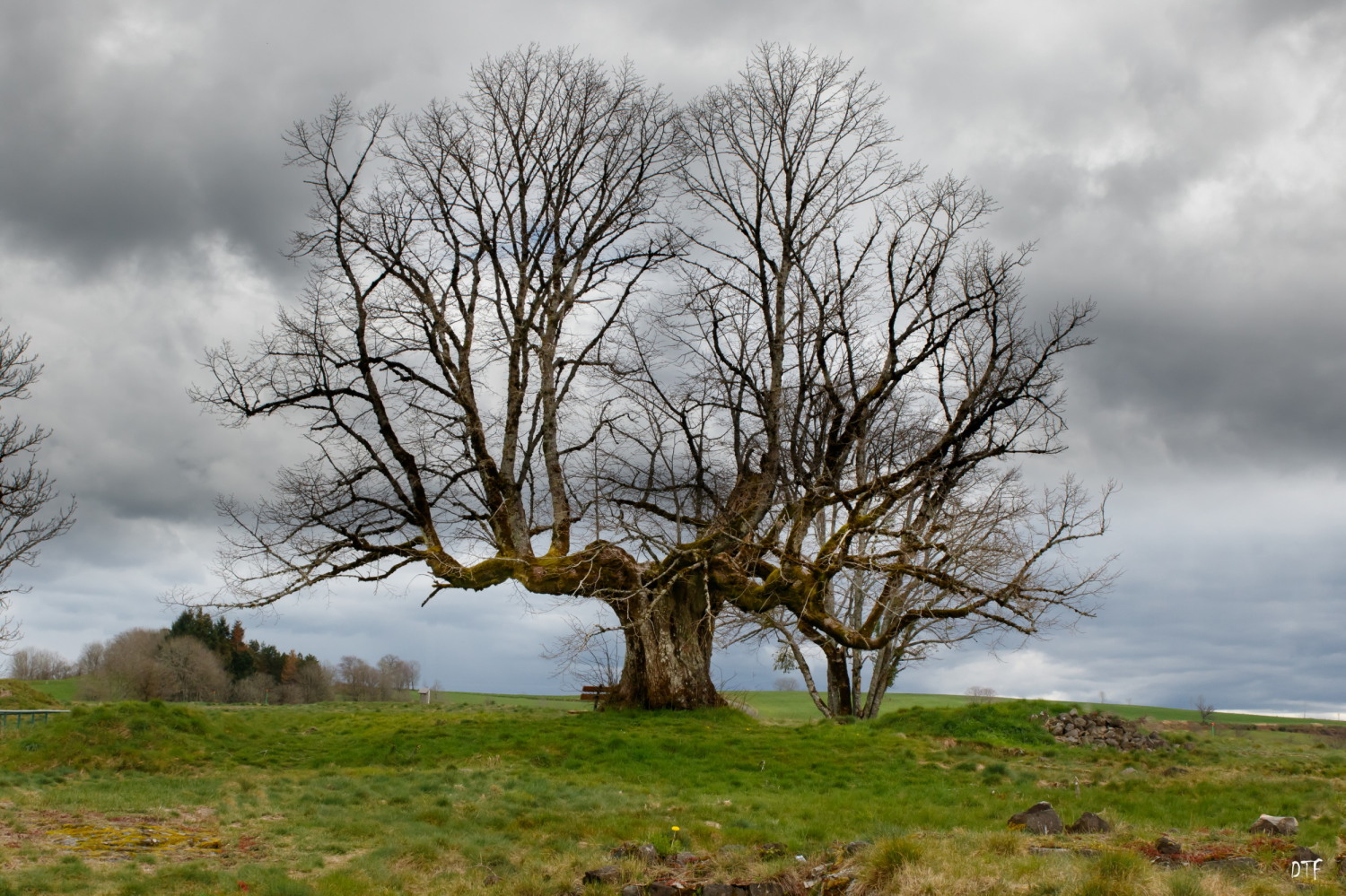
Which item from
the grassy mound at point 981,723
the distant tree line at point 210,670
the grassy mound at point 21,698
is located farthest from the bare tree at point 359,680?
the grassy mound at point 981,723

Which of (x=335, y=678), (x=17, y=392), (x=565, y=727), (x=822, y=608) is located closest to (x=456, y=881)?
(x=565, y=727)

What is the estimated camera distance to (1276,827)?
29.0ft

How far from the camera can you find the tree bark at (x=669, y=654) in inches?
760

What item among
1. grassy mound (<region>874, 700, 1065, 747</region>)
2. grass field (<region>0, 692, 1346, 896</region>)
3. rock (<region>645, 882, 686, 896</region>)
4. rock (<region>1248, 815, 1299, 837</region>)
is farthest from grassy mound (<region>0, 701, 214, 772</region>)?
rock (<region>1248, 815, 1299, 837</region>)

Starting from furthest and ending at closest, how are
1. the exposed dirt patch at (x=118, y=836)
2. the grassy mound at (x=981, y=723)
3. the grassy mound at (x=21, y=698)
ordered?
the grassy mound at (x=21, y=698) < the grassy mound at (x=981, y=723) < the exposed dirt patch at (x=118, y=836)

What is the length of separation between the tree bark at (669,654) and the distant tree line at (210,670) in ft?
102

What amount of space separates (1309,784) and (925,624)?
9.19m

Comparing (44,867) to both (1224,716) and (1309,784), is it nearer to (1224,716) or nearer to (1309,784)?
(1309,784)

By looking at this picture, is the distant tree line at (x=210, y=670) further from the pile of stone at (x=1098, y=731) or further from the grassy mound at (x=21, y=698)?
the pile of stone at (x=1098, y=731)

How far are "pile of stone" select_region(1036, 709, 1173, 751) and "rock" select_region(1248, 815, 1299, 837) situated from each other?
10.7m

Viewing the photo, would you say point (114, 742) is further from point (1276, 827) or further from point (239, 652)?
point (239, 652)

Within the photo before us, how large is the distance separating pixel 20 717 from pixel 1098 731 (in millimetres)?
23272

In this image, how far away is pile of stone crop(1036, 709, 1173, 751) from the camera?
19391mm

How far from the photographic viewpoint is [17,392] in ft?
73.3
